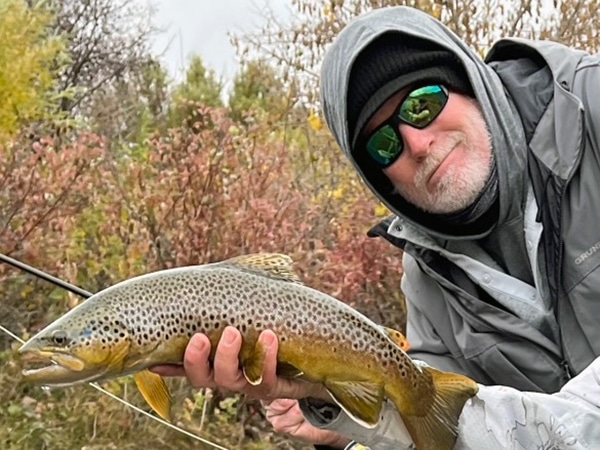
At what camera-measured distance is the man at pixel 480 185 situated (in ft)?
8.59

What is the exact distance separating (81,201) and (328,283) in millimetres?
1773

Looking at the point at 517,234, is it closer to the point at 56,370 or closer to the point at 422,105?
the point at 422,105

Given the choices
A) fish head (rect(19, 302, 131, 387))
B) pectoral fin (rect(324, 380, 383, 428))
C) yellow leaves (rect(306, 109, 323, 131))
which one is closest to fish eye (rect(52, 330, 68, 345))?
fish head (rect(19, 302, 131, 387))

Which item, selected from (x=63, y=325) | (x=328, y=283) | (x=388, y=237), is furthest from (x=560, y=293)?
(x=328, y=283)

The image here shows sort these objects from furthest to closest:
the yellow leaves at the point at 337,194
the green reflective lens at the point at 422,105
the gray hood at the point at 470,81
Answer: the yellow leaves at the point at 337,194
the green reflective lens at the point at 422,105
the gray hood at the point at 470,81

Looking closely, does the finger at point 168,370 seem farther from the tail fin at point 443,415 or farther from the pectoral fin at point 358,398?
the tail fin at point 443,415

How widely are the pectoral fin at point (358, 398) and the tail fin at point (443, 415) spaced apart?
102 millimetres

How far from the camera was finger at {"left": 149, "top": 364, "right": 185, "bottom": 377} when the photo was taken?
2.11 metres

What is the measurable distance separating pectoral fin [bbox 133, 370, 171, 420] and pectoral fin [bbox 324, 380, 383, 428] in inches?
14.6

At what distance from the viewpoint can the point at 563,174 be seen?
8.54 ft

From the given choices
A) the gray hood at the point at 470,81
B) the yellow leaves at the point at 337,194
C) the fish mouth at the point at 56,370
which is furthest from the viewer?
the yellow leaves at the point at 337,194

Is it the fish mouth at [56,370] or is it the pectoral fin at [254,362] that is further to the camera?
the pectoral fin at [254,362]

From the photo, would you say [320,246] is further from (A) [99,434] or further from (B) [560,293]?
(B) [560,293]

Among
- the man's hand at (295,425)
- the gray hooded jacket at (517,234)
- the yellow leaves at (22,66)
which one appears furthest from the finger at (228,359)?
the yellow leaves at (22,66)
